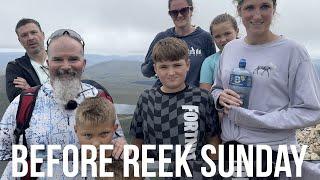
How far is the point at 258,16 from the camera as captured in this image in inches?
141

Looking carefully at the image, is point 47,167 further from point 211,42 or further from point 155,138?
point 211,42

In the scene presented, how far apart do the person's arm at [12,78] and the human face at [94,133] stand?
1.97m

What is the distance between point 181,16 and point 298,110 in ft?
8.14

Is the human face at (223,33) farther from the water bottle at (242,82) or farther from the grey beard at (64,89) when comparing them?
the grey beard at (64,89)

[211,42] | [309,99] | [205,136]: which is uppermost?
[211,42]

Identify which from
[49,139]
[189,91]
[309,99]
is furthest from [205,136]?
[49,139]

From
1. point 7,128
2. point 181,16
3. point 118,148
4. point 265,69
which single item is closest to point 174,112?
point 118,148

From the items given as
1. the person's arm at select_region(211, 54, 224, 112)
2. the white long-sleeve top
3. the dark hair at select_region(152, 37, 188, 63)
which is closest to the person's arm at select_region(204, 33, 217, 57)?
the person's arm at select_region(211, 54, 224, 112)

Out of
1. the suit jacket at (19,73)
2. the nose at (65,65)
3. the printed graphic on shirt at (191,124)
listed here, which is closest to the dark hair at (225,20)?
the printed graphic on shirt at (191,124)

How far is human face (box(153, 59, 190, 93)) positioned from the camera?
372 centimetres

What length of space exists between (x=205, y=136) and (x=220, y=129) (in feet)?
0.52

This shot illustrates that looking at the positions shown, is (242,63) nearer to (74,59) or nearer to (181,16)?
(74,59)

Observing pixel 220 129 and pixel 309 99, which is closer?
pixel 309 99

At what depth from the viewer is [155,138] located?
372 centimetres
